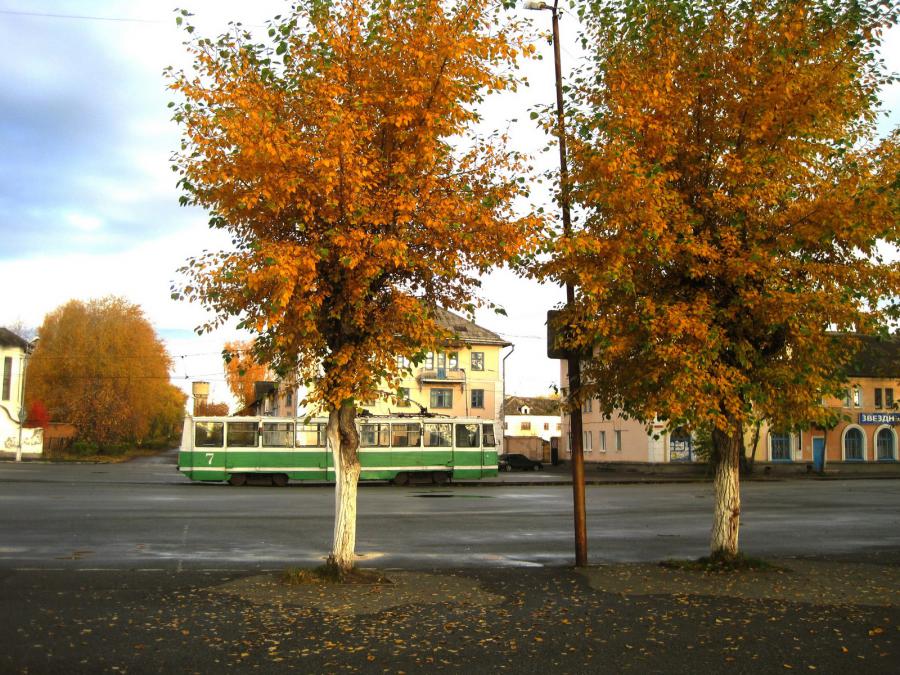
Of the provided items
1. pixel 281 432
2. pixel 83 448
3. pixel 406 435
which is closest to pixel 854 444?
pixel 406 435

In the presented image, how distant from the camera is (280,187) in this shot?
9609mm

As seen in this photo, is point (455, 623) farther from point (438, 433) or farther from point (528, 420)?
point (528, 420)

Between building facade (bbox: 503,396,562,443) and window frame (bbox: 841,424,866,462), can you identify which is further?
building facade (bbox: 503,396,562,443)

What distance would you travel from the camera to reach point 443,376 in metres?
63.2

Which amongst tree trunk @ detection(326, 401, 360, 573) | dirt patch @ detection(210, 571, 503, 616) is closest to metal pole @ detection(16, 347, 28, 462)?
dirt patch @ detection(210, 571, 503, 616)

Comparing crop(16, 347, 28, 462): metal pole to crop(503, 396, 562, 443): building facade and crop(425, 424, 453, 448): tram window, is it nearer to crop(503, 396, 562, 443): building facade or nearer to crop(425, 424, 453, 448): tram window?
crop(425, 424, 453, 448): tram window

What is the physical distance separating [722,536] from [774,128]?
18.6ft

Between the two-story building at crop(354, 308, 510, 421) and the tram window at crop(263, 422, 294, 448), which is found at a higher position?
the two-story building at crop(354, 308, 510, 421)

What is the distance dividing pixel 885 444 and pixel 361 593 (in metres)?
57.3

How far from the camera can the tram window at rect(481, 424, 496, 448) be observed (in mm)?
38188

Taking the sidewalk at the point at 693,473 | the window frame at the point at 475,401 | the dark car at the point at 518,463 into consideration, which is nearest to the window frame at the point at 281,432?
the sidewalk at the point at 693,473

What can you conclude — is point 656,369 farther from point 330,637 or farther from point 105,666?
point 105,666

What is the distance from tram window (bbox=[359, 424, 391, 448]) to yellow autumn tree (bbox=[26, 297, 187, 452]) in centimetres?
3429

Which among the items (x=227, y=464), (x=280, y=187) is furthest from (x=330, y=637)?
(x=227, y=464)
